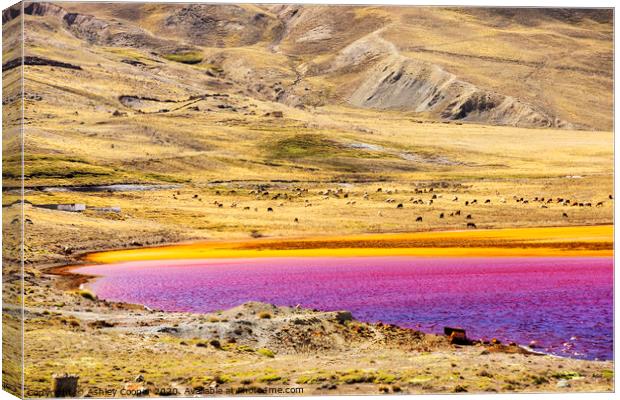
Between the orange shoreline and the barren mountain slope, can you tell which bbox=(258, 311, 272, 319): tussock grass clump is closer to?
the orange shoreline

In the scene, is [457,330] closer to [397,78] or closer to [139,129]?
[139,129]

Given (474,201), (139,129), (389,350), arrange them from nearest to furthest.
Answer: (389,350)
(474,201)
(139,129)

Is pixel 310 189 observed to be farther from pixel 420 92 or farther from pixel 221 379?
pixel 420 92

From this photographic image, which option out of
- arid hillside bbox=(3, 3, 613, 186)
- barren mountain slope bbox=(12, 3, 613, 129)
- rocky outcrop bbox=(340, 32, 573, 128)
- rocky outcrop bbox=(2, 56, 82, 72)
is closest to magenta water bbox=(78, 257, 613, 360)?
arid hillside bbox=(3, 3, 613, 186)

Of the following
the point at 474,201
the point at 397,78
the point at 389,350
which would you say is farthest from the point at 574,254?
the point at 397,78

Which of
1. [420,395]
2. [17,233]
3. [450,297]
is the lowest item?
[420,395]

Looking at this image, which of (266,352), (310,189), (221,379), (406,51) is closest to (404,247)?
(266,352)
